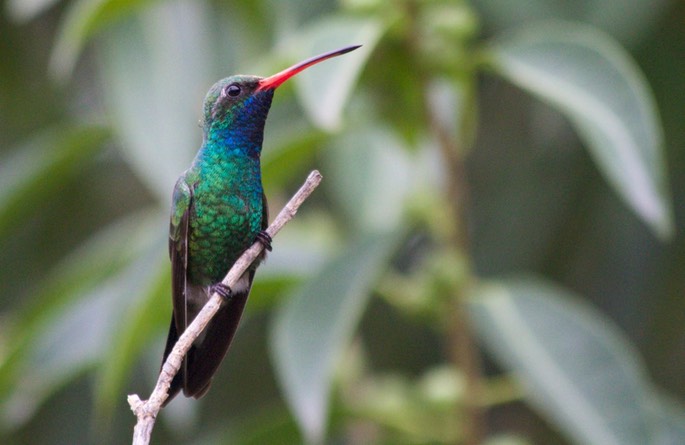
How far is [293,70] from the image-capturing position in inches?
35.3

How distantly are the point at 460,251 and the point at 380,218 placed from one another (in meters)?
0.41

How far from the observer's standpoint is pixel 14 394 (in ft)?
9.21

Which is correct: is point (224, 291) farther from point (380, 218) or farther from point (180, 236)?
point (380, 218)

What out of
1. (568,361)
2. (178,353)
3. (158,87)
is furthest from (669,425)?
(178,353)

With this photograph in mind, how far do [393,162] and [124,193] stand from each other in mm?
1776

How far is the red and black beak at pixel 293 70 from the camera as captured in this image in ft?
2.84

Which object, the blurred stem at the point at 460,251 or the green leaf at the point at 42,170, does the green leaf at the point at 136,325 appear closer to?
the blurred stem at the point at 460,251

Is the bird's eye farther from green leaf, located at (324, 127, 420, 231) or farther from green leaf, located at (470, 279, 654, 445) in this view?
green leaf, located at (324, 127, 420, 231)

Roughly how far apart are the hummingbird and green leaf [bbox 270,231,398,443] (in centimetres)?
86

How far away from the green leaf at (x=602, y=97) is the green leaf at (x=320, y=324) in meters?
0.49

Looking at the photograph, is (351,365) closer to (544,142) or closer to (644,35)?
(544,142)

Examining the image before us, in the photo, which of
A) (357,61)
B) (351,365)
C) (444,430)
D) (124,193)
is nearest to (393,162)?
(351,365)

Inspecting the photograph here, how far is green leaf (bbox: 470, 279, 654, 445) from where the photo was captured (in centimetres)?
225

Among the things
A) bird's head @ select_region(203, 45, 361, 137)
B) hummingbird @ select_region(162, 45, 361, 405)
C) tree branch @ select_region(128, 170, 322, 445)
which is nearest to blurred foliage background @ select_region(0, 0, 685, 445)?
hummingbird @ select_region(162, 45, 361, 405)
